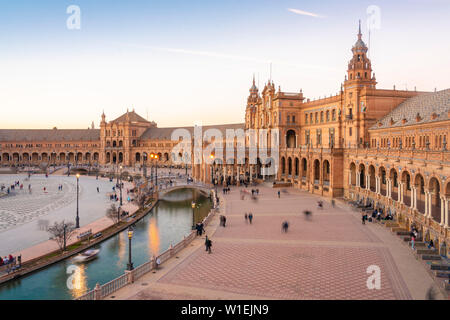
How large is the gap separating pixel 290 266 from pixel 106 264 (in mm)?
15531

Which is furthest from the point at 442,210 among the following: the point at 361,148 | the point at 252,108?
the point at 252,108

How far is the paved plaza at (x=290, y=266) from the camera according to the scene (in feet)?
64.1

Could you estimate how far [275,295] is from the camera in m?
19.1

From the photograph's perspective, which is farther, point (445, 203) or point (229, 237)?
point (229, 237)

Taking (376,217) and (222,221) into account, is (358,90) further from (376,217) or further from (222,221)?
(222,221)

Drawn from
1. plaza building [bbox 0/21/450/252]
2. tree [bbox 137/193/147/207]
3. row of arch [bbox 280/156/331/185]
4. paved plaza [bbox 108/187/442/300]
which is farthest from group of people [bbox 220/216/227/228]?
row of arch [bbox 280/156/331/185]

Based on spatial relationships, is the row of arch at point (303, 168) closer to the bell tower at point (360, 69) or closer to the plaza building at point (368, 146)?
the plaza building at point (368, 146)

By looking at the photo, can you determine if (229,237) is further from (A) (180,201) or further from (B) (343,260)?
(A) (180,201)

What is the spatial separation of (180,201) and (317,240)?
37.2m

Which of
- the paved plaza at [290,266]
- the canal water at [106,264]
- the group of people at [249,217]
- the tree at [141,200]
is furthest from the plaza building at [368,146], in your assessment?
the canal water at [106,264]

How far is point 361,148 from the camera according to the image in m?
50.7

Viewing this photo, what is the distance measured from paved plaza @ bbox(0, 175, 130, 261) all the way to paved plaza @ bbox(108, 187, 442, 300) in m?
14.1

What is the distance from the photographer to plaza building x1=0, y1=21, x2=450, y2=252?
106ft
